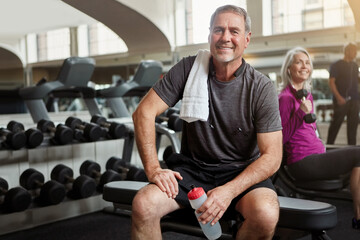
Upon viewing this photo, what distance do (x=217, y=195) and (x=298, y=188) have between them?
1067 mm

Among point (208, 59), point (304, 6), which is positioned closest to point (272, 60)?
point (304, 6)

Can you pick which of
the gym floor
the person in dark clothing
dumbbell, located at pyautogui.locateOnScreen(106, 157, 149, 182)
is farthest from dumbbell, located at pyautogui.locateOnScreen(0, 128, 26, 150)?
the person in dark clothing

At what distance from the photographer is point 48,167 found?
10.0 ft

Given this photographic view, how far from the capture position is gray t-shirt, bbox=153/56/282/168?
1516 millimetres

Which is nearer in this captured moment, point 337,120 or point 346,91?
point 346,91

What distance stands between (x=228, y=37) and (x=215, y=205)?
23.1 inches

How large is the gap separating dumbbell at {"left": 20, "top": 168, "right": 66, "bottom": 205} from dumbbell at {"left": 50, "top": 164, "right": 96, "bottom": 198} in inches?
4.4

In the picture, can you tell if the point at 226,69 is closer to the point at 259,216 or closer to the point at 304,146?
the point at 259,216

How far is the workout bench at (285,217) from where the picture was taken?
1.27 metres

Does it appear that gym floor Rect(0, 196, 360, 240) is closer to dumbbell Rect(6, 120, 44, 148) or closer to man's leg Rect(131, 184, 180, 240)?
dumbbell Rect(6, 120, 44, 148)

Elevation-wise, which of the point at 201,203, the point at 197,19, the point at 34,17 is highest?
the point at 34,17

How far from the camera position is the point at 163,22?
7590mm

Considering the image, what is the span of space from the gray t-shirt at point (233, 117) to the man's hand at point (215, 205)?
194 mm

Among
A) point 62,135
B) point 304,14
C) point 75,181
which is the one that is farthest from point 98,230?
point 304,14
